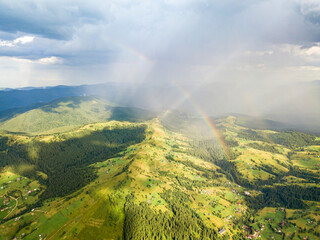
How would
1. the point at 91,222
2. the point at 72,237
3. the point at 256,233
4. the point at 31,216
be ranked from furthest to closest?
the point at 256,233
the point at 31,216
the point at 91,222
the point at 72,237

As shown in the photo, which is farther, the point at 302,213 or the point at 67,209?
the point at 302,213

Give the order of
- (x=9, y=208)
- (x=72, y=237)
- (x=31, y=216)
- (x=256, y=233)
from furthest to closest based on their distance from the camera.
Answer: (x=9, y=208) → (x=256, y=233) → (x=31, y=216) → (x=72, y=237)

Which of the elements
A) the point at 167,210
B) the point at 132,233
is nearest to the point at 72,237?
the point at 132,233

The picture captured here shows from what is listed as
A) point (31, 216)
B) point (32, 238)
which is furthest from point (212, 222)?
point (31, 216)

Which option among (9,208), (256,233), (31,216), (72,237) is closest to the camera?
(72,237)

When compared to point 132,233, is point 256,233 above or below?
below

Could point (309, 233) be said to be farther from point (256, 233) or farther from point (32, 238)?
point (32, 238)

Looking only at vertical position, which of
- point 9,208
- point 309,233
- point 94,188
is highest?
point 94,188

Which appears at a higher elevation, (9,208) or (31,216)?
(31,216)

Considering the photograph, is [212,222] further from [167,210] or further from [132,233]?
[132,233]
